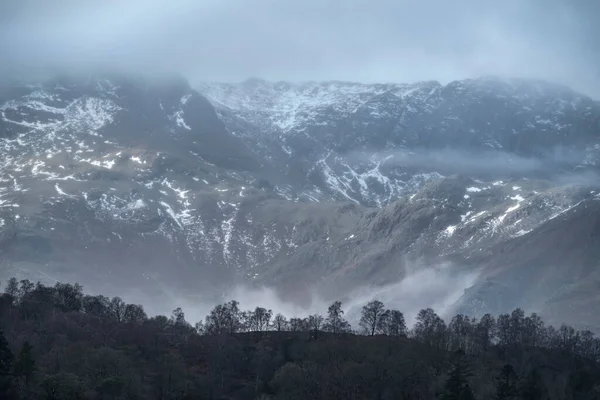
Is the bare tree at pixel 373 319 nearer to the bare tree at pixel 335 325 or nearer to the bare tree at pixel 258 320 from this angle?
the bare tree at pixel 335 325

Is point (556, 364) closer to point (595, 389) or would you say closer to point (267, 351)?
point (595, 389)

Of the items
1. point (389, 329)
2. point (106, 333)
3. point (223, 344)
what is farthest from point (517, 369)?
point (106, 333)

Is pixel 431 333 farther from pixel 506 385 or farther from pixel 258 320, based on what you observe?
pixel 506 385

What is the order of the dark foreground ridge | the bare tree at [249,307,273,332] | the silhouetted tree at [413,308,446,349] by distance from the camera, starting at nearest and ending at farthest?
the dark foreground ridge → the silhouetted tree at [413,308,446,349] → the bare tree at [249,307,273,332]

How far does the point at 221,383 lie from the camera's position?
135375 mm

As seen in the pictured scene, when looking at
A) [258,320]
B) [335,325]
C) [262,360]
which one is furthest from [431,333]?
[262,360]

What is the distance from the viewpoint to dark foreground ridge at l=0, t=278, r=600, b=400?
118562mm

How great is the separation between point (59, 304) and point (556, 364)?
10607cm

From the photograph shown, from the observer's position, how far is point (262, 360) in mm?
144125

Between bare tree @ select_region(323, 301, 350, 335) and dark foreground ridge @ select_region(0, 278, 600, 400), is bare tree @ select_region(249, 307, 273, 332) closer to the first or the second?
dark foreground ridge @ select_region(0, 278, 600, 400)

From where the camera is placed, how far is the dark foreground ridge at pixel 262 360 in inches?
4668

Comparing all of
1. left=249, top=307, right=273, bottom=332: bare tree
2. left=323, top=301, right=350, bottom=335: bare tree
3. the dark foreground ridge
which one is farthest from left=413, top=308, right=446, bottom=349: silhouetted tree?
left=249, top=307, right=273, bottom=332: bare tree

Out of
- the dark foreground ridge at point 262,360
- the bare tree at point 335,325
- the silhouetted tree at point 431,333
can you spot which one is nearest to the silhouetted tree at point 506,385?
the dark foreground ridge at point 262,360

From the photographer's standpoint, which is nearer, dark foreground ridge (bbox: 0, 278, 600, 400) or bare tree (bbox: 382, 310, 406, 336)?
dark foreground ridge (bbox: 0, 278, 600, 400)
